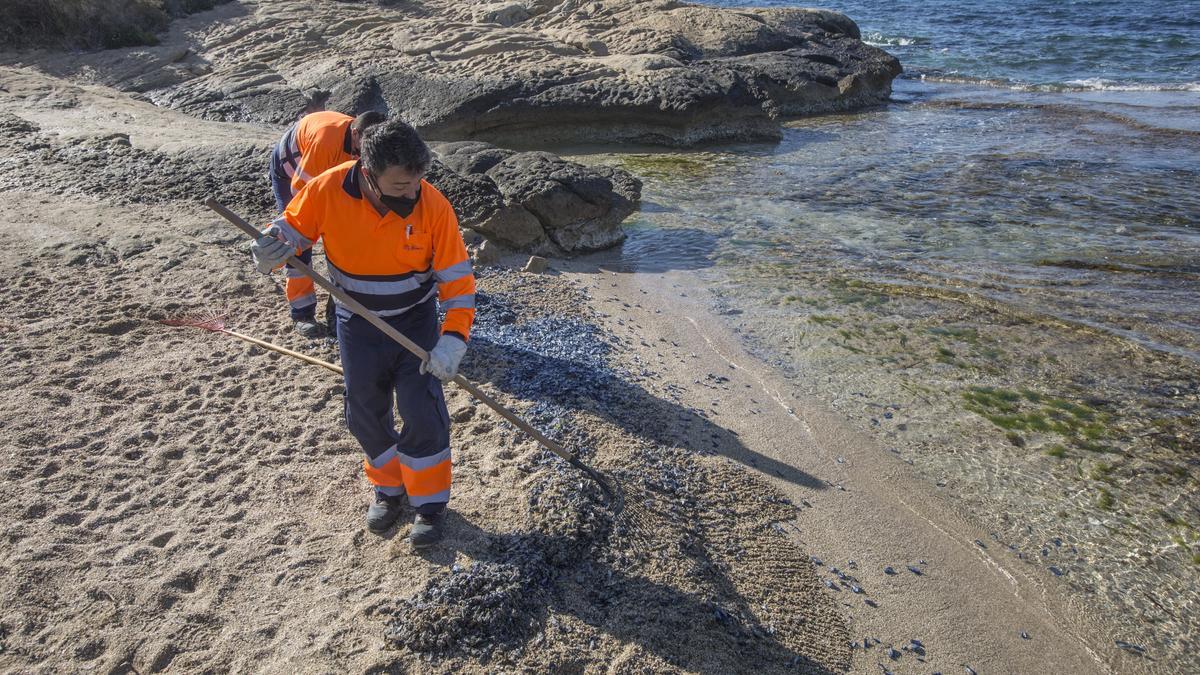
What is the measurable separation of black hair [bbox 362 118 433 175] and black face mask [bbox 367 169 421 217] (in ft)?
0.39

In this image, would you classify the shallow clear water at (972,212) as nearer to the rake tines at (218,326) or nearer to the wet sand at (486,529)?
the wet sand at (486,529)

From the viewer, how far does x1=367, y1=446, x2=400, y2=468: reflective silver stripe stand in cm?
374

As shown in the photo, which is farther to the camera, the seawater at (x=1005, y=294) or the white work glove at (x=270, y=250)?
the seawater at (x=1005, y=294)

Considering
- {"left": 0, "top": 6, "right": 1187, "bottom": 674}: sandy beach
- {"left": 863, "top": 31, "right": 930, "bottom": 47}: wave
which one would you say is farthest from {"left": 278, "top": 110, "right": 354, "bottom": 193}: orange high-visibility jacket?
{"left": 863, "top": 31, "right": 930, "bottom": 47}: wave

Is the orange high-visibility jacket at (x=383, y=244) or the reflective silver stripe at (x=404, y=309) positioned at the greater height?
the orange high-visibility jacket at (x=383, y=244)

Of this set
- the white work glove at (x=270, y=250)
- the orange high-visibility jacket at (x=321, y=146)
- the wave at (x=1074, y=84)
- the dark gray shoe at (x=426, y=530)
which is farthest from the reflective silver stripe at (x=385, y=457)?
the wave at (x=1074, y=84)

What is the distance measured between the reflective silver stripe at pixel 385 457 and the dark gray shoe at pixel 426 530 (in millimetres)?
300

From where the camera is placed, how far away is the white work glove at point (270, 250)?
3320 mm

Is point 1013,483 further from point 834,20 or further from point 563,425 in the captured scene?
point 834,20

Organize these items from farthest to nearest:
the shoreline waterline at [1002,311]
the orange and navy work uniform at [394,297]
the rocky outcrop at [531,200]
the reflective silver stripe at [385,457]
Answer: the rocky outcrop at [531,200]
the shoreline waterline at [1002,311]
the reflective silver stripe at [385,457]
the orange and navy work uniform at [394,297]

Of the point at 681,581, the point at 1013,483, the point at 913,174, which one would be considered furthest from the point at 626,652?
the point at 913,174

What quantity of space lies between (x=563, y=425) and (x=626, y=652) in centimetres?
165

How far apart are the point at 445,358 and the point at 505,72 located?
415 inches

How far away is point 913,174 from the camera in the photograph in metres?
11.1
